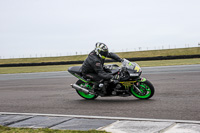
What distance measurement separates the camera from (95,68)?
8500mm

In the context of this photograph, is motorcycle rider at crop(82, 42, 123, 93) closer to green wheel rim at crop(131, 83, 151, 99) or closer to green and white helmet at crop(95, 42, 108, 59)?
green and white helmet at crop(95, 42, 108, 59)

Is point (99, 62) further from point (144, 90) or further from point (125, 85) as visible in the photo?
point (144, 90)

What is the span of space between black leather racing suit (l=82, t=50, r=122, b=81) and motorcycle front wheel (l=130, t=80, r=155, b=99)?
86 cm

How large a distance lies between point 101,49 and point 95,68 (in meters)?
0.59

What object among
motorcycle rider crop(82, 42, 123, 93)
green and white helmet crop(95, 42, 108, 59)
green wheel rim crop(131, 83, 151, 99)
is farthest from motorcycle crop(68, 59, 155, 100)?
green and white helmet crop(95, 42, 108, 59)

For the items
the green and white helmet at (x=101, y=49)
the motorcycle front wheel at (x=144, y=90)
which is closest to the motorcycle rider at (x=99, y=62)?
the green and white helmet at (x=101, y=49)

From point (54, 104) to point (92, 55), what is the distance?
1.82 metres

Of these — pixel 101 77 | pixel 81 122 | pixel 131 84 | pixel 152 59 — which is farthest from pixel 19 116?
pixel 152 59

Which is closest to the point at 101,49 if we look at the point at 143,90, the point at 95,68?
the point at 95,68

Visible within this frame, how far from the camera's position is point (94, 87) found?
8805mm

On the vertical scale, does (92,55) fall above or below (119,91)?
above

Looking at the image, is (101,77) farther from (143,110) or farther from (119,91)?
(143,110)

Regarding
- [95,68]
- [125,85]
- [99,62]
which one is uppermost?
[99,62]

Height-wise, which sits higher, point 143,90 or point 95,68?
point 95,68
